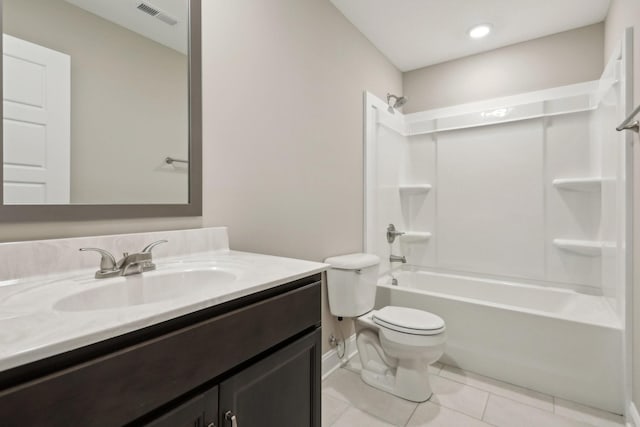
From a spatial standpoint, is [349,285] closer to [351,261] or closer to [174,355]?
[351,261]

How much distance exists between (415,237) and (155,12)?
8.60 feet

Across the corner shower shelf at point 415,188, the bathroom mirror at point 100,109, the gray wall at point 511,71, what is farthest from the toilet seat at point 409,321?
the gray wall at point 511,71

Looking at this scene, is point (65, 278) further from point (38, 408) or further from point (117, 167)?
point (38, 408)

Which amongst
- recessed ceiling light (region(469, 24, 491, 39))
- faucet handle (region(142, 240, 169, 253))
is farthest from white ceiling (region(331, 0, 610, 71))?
faucet handle (region(142, 240, 169, 253))

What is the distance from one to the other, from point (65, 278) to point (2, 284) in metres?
0.13

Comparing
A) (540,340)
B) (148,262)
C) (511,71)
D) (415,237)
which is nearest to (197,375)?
(148,262)

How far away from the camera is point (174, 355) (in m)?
0.65

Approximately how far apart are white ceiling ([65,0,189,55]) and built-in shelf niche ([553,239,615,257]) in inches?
110

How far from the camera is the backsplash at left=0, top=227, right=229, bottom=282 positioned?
838 mm

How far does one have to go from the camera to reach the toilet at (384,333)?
1709mm

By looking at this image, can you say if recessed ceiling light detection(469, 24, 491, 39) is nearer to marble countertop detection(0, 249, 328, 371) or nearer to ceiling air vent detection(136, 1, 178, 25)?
ceiling air vent detection(136, 1, 178, 25)

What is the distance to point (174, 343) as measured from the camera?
2.14ft

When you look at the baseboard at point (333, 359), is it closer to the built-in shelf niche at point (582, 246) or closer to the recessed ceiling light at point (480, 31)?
the built-in shelf niche at point (582, 246)

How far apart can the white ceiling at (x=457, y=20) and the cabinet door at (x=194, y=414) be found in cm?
232
